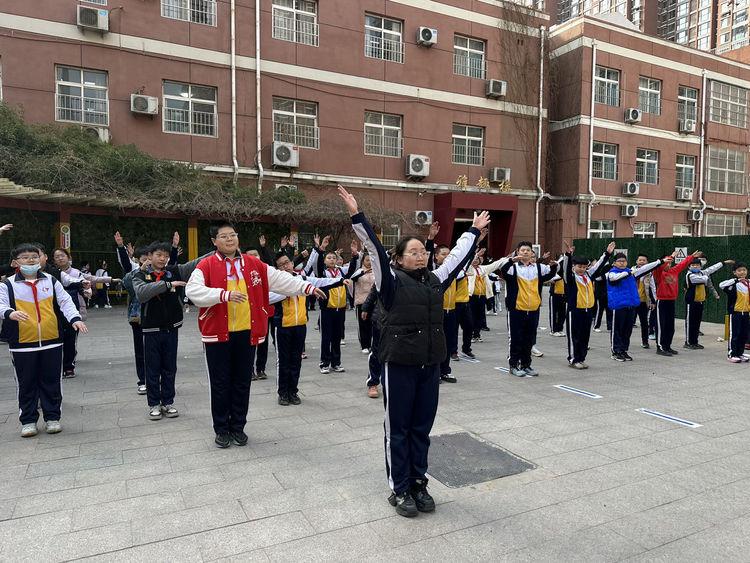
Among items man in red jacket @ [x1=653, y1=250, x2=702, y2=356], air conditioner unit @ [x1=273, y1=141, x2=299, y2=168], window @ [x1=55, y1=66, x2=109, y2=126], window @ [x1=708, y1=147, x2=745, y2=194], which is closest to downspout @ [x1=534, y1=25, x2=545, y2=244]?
window @ [x1=708, y1=147, x2=745, y2=194]

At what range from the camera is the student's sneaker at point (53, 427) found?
5.03 metres

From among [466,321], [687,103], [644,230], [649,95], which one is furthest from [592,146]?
[466,321]

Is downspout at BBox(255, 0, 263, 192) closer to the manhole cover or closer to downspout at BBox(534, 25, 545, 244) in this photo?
downspout at BBox(534, 25, 545, 244)

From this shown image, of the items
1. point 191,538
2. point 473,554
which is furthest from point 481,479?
point 191,538

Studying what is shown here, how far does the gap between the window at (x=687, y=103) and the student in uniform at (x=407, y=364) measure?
90.2 feet

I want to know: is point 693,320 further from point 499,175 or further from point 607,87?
point 607,87

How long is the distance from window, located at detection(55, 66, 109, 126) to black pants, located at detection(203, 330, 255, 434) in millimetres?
13981

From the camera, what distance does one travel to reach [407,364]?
11.5 feet

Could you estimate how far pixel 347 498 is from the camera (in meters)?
3.69

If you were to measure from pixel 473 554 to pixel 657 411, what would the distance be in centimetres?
385

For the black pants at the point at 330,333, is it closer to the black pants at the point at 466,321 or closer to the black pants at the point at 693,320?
the black pants at the point at 466,321

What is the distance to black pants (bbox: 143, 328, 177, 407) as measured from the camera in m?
5.54

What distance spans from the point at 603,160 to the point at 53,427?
79.0 ft

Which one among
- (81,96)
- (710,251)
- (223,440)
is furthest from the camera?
(81,96)
